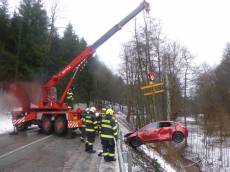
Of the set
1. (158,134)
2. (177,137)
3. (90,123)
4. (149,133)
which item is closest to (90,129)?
(90,123)

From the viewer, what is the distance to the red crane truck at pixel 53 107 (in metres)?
20.0

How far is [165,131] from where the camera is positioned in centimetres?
2236

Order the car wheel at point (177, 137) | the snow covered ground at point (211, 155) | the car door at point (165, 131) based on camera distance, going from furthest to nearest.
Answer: the snow covered ground at point (211, 155), the car door at point (165, 131), the car wheel at point (177, 137)

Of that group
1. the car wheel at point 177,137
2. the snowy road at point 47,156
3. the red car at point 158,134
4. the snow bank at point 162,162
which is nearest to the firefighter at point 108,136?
the snowy road at point 47,156

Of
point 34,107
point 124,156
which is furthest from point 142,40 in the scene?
point 124,156

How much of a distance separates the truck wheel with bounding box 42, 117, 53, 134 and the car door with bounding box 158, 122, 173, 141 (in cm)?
660

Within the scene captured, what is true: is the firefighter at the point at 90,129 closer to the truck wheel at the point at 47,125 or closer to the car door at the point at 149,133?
the truck wheel at the point at 47,125

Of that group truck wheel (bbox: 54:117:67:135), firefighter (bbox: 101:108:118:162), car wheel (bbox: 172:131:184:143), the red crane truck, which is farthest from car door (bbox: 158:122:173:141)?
firefighter (bbox: 101:108:118:162)

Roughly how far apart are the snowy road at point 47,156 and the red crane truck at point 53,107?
88.2 inches

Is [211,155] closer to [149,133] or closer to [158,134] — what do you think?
[158,134]

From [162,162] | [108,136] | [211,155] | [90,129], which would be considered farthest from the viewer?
[211,155]

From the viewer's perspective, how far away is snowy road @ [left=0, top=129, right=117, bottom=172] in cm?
1092

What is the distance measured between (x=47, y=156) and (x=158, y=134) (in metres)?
10.6

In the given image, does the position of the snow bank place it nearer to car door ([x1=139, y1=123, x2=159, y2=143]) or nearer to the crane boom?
car door ([x1=139, y1=123, x2=159, y2=143])
